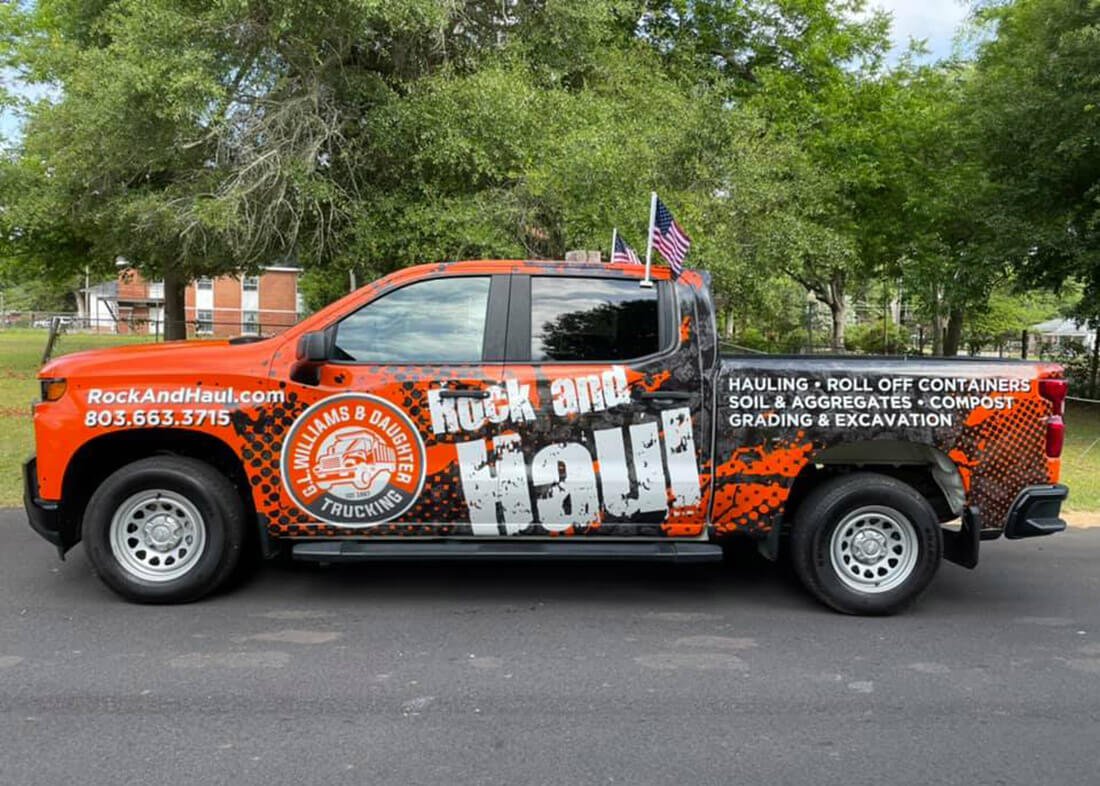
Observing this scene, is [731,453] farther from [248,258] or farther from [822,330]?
[822,330]

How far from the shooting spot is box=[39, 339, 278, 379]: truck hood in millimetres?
4977

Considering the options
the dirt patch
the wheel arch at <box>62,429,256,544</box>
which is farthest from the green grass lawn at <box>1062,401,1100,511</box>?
the wheel arch at <box>62,429,256,544</box>

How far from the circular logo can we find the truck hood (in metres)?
0.42

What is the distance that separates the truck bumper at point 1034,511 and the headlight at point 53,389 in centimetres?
539

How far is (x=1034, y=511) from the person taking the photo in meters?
5.16

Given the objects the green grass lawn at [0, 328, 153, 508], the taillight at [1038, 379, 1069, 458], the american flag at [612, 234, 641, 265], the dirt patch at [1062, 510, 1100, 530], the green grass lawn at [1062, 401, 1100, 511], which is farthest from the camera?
the green grass lawn at [1062, 401, 1100, 511]

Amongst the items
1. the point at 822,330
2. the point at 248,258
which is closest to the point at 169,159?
the point at 248,258

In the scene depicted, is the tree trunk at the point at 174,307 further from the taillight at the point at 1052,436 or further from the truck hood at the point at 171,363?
the taillight at the point at 1052,436

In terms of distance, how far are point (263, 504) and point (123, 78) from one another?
25.3 ft

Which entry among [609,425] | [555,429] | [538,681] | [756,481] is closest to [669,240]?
[609,425]

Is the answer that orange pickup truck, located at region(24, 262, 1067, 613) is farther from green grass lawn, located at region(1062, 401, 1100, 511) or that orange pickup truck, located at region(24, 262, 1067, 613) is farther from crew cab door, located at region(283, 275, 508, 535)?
green grass lawn, located at region(1062, 401, 1100, 511)

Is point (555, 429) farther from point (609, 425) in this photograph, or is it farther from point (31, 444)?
point (31, 444)

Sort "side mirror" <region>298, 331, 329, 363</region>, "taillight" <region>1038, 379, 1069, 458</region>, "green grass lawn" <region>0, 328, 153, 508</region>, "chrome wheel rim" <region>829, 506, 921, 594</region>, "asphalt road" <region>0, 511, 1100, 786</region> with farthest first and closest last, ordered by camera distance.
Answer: "green grass lawn" <region>0, 328, 153, 508</region>, "chrome wheel rim" <region>829, 506, 921, 594</region>, "taillight" <region>1038, 379, 1069, 458</region>, "side mirror" <region>298, 331, 329, 363</region>, "asphalt road" <region>0, 511, 1100, 786</region>

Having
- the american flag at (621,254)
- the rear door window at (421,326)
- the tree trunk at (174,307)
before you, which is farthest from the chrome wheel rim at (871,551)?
the tree trunk at (174,307)
